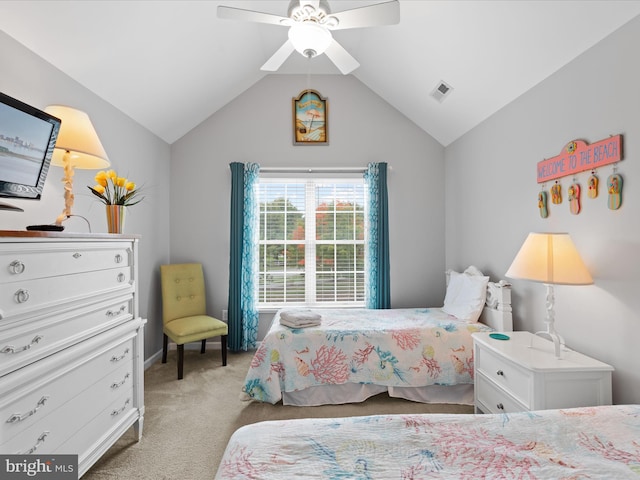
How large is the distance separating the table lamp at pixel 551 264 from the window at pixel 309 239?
7.12 feet

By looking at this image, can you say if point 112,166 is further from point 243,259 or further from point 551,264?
point 551,264

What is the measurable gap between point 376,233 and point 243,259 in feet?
5.39

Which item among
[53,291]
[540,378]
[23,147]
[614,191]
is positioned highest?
[23,147]

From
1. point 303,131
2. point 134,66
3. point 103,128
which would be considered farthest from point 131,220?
point 303,131

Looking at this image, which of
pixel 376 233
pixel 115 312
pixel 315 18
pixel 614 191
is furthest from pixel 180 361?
pixel 614 191

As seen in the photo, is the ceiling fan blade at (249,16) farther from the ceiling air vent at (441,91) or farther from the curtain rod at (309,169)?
the curtain rod at (309,169)

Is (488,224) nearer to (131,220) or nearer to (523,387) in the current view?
(523,387)

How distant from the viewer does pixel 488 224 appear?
300 centimetres

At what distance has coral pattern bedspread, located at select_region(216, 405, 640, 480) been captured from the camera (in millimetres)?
888

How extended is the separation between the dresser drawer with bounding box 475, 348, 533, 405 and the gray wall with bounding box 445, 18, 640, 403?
53 centimetres

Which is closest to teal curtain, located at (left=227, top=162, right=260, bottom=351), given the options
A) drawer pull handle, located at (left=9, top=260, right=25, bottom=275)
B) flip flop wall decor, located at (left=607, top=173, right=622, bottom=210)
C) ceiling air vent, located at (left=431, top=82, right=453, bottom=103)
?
ceiling air vent, located at (left=431, top=82, right=453, bottom=103)

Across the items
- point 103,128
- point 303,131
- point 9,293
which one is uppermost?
point 303,131

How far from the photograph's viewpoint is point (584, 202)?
196 cm

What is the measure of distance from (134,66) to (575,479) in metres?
3.48
